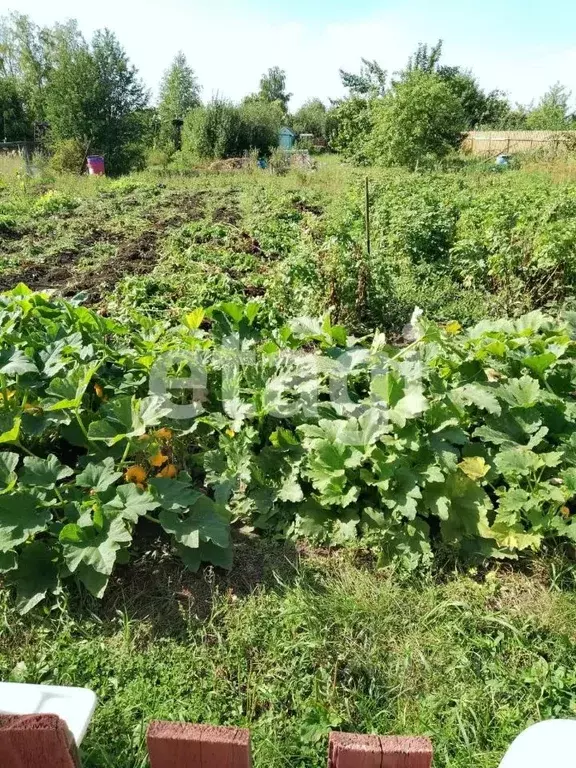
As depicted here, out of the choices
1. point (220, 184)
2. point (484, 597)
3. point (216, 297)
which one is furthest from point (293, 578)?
point (220, 184)

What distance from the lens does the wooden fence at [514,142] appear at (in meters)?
23.2

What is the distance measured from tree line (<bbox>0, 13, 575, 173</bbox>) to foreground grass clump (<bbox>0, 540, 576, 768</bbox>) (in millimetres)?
21147

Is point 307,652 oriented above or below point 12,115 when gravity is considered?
below

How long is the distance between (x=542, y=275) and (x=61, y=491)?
16.2 ft

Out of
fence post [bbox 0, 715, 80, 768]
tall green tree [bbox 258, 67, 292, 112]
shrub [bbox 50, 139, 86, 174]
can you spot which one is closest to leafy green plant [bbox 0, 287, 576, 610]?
fence post [bbox 0, 715, 80, 768]

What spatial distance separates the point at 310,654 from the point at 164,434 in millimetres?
1235

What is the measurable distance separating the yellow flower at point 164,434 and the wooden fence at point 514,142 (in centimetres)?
2456

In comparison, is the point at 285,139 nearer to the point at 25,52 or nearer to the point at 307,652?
the point at 25,52

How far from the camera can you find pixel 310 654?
2076 millimetres

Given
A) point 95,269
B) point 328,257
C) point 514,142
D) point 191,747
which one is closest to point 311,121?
point 514,142

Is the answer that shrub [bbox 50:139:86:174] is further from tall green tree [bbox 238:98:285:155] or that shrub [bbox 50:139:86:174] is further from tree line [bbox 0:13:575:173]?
tall green tree [bbox 238:98:285:155]

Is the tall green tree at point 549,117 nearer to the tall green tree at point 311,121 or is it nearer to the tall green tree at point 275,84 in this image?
the tall green tree at point 311,121

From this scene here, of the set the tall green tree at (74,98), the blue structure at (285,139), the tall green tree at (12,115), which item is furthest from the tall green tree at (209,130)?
the tall green tree at (12,115)

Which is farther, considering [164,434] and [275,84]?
[275,84]
